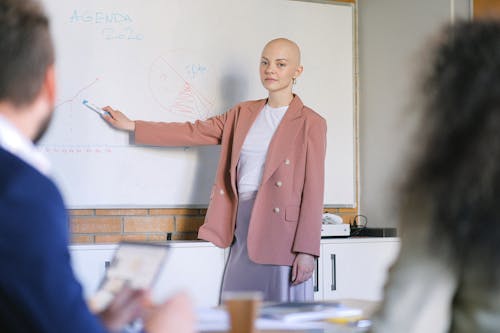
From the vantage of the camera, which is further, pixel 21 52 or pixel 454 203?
pixel 21 52

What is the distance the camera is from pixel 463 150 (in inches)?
42.4

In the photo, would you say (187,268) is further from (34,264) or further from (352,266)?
(34,264)

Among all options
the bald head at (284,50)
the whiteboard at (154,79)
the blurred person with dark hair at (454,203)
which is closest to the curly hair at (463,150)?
the blurred person with dark hair at (454,203)

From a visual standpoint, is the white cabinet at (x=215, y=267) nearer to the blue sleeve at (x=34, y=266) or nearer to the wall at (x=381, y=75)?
the wall at (x=381, y=75)

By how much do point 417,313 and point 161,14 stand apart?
3631 mm

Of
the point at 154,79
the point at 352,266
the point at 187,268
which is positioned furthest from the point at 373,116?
the point at 187,268

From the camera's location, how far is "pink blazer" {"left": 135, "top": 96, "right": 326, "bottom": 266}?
354 centimetres

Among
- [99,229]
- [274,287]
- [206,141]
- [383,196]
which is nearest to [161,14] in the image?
[206,141]

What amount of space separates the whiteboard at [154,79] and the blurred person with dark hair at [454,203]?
3279 millimetres

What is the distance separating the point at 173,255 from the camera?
4117 mm

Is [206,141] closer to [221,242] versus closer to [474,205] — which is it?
[221,242]

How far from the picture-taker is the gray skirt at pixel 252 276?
3.48 metres

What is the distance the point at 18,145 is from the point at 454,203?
0.62m

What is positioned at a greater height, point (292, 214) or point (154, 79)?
point (154, 79)
